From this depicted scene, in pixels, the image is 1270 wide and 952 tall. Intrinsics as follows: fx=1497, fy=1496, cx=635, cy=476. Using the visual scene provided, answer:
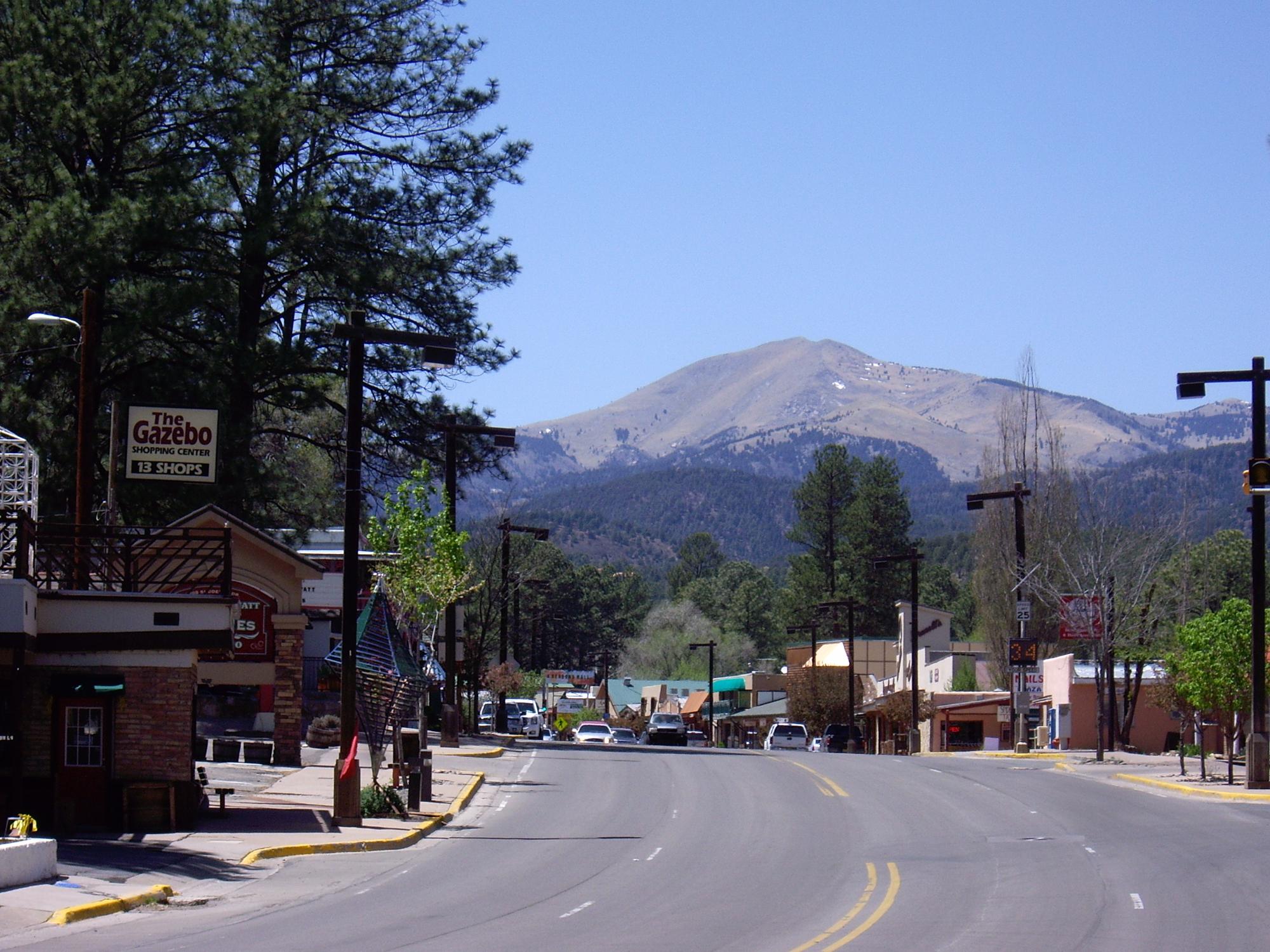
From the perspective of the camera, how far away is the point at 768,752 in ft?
152

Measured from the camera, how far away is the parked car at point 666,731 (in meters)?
60.9

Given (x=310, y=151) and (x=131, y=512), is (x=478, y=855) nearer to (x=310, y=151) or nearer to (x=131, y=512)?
(x=131, y=512)

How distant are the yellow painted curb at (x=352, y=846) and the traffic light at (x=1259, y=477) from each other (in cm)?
1438

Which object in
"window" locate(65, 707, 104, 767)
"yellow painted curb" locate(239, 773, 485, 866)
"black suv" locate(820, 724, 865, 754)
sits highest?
"window" locate(65, 707, 104, 767)

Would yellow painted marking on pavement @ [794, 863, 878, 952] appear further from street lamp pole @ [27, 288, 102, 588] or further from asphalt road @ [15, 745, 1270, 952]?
street lamp pole @ [27, 288, 102, 588]

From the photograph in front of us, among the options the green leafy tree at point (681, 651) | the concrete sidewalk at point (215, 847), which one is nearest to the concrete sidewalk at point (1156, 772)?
the concrete sidewalk at point (215, 847)

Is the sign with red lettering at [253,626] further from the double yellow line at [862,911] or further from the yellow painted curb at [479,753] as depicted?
the double yellow line at [862,911]

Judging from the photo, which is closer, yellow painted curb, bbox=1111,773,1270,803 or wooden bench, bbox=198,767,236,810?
wooden bench, bbox=198,767,236,810

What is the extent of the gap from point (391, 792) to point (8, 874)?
29.2ft

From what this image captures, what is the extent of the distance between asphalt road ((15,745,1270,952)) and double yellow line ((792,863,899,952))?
0.04m

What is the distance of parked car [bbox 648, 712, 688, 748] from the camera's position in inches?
2397

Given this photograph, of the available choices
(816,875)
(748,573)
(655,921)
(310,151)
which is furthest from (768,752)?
(748,573)

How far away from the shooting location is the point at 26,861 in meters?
15.9

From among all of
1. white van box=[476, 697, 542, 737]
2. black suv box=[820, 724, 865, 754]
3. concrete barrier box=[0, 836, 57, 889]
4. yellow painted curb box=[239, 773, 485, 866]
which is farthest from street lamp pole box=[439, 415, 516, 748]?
black suv box=[820, 724, 865, 754]
